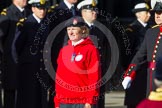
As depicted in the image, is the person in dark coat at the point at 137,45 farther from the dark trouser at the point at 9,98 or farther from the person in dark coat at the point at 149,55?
the person in dark coat at the point at 149,55

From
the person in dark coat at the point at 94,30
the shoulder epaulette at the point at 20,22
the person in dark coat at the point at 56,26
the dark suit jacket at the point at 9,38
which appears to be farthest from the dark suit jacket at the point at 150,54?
the dark suit jacket at the point at 9,38

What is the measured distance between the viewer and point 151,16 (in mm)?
12336

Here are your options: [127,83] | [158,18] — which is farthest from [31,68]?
[127,83]

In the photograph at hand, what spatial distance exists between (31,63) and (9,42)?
424mm

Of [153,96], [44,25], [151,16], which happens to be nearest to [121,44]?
[151,16]

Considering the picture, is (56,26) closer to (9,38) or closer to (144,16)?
(9,38)

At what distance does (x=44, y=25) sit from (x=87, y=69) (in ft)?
9.81

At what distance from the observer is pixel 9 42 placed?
1203 centimetres

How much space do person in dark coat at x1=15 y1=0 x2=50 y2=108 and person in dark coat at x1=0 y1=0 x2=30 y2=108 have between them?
0.18 metres

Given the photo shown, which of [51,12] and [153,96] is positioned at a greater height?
[51,12]

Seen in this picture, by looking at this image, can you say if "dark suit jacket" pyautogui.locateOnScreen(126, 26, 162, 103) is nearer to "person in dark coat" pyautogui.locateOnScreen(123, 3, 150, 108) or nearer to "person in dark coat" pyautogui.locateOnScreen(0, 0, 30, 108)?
"person in dark coat" pyautogui.locateOnScreen(123, 3, 150, 108)

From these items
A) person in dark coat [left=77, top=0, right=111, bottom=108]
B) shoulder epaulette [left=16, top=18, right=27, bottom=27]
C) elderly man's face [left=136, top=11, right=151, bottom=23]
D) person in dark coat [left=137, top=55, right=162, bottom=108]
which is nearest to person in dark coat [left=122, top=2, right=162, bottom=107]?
person in dark coat [left=77, top=0, right=111, bottom=108]

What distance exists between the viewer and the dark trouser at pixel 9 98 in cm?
1213

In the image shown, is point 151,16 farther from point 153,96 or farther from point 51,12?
point 153,96
